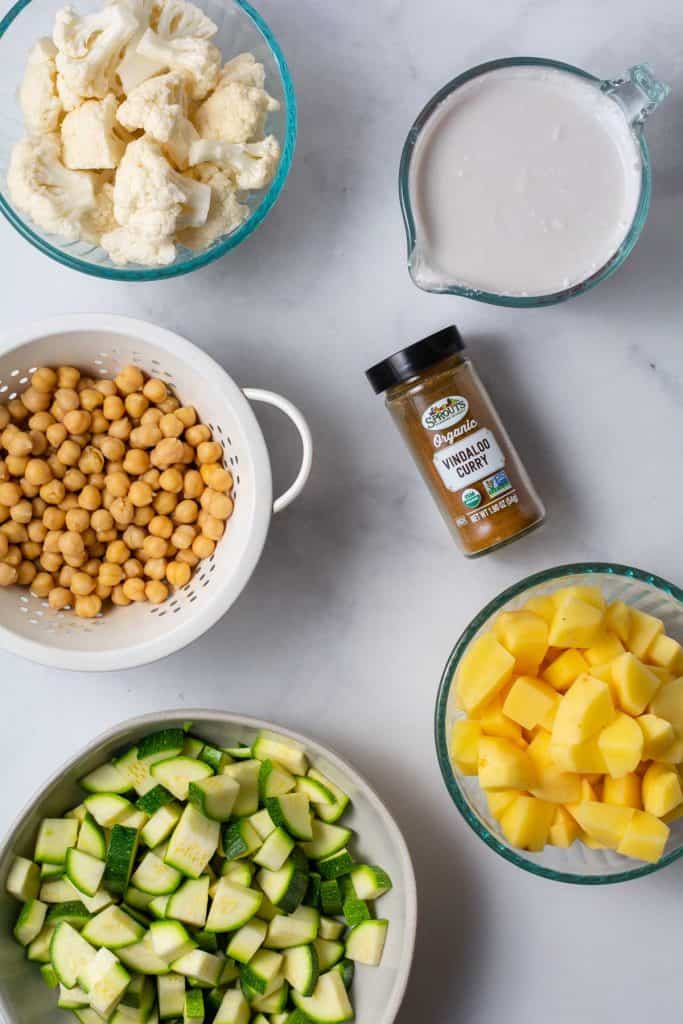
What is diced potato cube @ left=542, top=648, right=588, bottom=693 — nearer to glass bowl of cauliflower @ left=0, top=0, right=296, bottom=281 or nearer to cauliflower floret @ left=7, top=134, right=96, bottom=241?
glass bowl of cauliflower @ left=0, top=0, right=296, bottom=281

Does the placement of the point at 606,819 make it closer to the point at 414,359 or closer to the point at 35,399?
the point at 414,359

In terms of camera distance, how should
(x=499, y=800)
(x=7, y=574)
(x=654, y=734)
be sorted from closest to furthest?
(x=654, y=734) < (x=499, y=800) < (x=7, y=574)

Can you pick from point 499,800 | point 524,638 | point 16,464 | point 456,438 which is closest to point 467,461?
point 456,438

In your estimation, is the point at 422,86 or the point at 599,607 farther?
the point at 422,86

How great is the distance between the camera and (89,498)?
62.5 inches

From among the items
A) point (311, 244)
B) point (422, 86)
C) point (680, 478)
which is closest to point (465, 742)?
point (680, 478)

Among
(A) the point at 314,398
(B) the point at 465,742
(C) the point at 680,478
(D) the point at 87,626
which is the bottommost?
(B) the point at 465,742

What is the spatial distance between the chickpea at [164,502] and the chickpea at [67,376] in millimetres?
222

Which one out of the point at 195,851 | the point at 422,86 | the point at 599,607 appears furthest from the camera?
the point at 422,86

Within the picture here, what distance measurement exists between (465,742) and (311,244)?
84cm

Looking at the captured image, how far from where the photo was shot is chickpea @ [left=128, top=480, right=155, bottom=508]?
159 centimetres

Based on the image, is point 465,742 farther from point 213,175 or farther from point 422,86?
point 422,86

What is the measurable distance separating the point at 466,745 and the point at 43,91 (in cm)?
113

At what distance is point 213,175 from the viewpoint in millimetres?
1481
